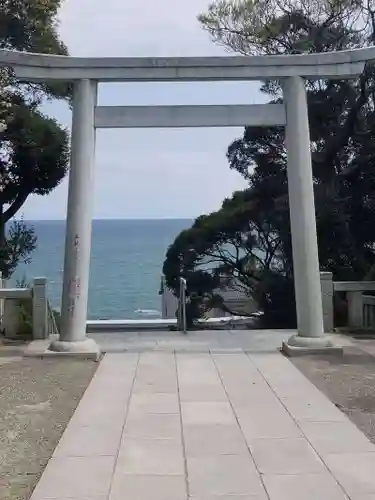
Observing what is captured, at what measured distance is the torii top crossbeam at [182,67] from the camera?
25.4 feet

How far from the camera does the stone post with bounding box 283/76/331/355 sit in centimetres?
792

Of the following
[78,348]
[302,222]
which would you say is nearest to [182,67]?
[302,222]

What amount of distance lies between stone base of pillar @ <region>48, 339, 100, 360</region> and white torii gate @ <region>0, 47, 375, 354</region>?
2 cm

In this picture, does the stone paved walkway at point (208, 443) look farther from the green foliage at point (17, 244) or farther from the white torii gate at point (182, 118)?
the green foliage at point (17, 244)

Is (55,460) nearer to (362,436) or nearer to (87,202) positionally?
(362,436)

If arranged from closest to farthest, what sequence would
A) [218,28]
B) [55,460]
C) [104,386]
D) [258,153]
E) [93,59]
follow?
[55,460], [104,386], [93,59], [218,28], [258,153]

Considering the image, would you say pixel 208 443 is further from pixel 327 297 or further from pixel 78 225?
pixel 327 297

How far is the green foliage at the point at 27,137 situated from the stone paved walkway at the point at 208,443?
683 centimetres

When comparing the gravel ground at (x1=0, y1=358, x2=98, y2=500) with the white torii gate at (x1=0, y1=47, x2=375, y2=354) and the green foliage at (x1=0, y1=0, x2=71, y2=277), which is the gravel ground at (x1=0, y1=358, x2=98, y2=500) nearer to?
the white torii gate at (x1=0, y1=47, x2=375, y2=354)

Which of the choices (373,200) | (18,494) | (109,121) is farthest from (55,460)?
(373,200)

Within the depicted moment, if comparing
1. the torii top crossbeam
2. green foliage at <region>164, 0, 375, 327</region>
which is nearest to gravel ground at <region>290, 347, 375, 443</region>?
the torii top crossbeam

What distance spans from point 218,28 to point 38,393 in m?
10.2

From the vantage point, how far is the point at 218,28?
550 inches

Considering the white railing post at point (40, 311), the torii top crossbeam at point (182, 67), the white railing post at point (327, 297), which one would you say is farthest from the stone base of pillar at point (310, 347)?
the white railing post at point (40, 311)
